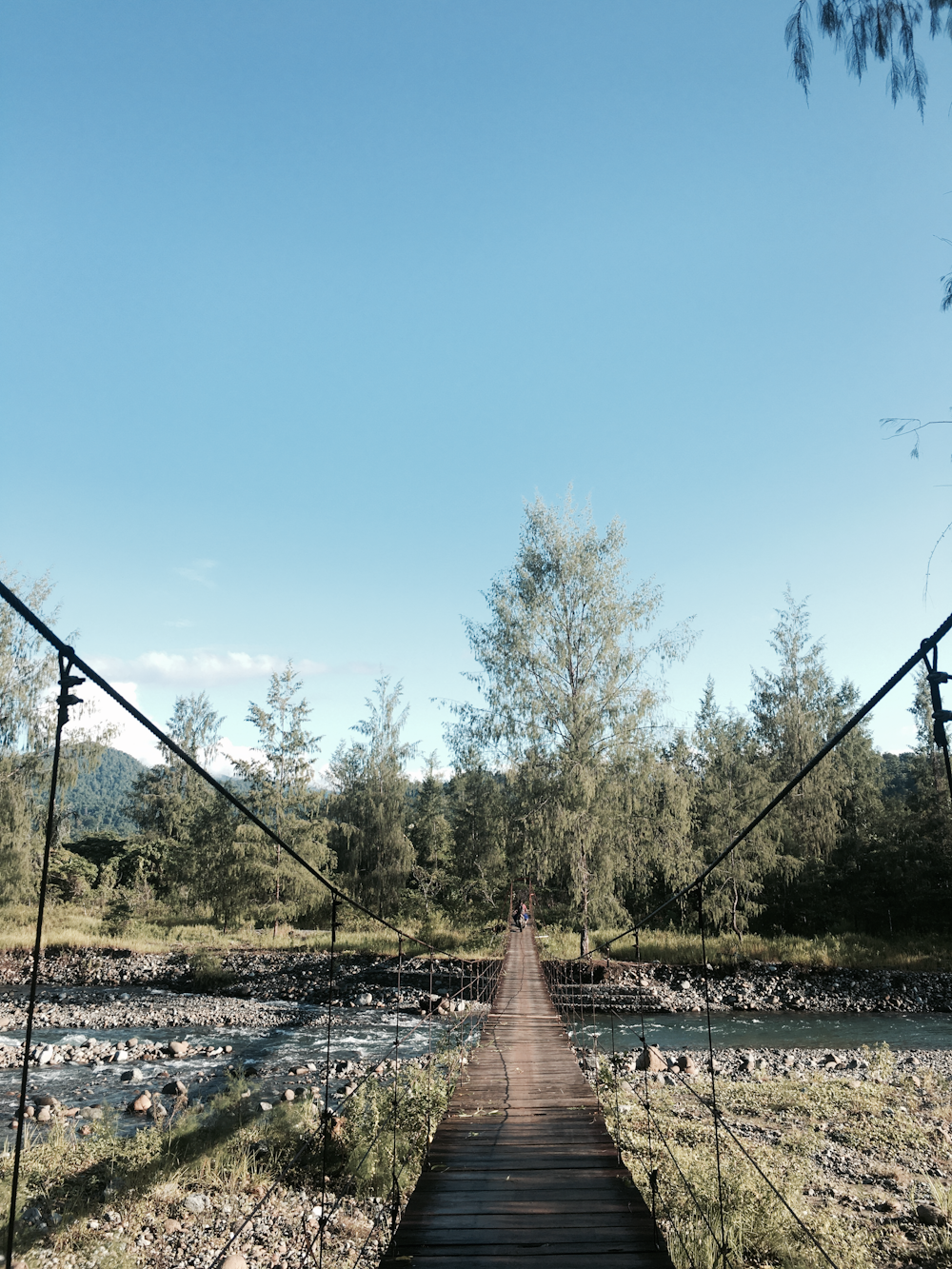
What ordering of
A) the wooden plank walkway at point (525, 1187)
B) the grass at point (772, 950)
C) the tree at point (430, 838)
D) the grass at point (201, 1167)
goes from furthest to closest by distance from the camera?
the tree at point (430, 838)
the grass at point (772, 950)
the grass at point (201, 1167)
the wooden plank walkway at point (525, 1187)

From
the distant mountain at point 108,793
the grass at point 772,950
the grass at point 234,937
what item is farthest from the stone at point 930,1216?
the distant mountain at point 108,793

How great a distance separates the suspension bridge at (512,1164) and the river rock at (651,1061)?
0.75 m

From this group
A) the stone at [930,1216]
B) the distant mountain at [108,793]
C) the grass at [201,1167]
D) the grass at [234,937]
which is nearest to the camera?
the grass at [201,1167]

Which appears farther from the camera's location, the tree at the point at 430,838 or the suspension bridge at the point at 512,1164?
the tree at the point at 430,838

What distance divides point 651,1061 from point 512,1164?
19.2 ft

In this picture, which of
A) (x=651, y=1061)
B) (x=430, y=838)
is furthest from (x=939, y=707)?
(x=430, y=838)

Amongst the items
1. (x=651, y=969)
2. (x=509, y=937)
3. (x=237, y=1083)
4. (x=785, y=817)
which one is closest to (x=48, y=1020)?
(x=237, y=1083)

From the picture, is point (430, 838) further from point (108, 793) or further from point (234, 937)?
point (108, 793)

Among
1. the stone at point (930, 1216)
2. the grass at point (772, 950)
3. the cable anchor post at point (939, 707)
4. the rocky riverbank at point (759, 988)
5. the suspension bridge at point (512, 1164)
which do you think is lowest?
the rocky riverbank at point (759, 988)

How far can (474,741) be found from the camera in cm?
1375

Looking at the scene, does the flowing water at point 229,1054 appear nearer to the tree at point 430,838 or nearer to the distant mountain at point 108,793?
the tree at point 430,838

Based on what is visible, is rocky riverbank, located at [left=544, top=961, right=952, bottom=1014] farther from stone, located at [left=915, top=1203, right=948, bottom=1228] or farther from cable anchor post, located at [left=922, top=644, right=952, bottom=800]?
cable anchor post, located at [left=922, top=644, right=952, bottom=800]

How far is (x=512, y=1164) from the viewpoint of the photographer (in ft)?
12.1

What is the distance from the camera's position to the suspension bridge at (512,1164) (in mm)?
2172
